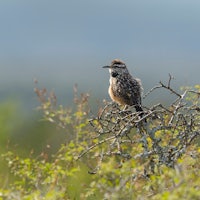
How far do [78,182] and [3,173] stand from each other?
Result: 93 centimetres

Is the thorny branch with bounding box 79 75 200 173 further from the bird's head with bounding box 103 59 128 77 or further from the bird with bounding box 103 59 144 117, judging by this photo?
the bird's head with bounding box 103 59 128 77

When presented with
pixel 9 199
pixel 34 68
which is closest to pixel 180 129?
pixel 9 199

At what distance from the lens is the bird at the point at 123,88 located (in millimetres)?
8633

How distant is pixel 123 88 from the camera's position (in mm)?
8820

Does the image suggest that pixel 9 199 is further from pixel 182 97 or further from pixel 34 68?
pixel 34 68

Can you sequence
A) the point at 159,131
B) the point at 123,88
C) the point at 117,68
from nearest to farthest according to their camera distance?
the point at 159,131, the point at 123,88, the point at 117,68

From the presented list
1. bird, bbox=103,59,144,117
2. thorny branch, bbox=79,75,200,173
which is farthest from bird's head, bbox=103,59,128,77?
thorny branch, bbox=79,75,200,173

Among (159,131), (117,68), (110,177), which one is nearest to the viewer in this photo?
(110,177)

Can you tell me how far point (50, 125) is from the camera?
1352 cm

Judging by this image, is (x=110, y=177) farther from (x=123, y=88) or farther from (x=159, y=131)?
(x=123, y=88)

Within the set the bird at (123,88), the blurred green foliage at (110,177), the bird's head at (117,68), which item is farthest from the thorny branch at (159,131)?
the bird's head at (117,68)

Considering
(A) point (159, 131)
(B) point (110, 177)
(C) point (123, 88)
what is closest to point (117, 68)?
(C) point (123, 88)

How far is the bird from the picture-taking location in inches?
340

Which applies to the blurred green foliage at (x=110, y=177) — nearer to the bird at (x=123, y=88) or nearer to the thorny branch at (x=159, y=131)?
the thorny branch at (x=159, y=131)
